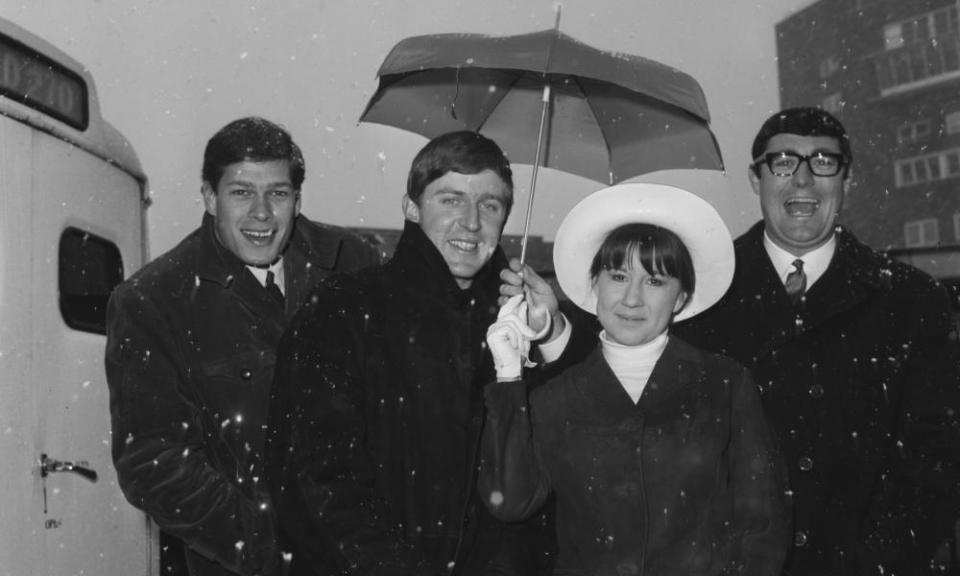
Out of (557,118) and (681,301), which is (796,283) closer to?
(681,301)

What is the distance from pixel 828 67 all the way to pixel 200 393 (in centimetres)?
6802

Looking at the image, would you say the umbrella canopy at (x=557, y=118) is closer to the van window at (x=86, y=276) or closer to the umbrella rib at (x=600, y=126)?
the umbrella rib at (x=600, y=126)

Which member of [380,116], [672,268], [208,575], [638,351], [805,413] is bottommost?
[208,575]

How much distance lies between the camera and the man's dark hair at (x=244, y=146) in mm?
3902

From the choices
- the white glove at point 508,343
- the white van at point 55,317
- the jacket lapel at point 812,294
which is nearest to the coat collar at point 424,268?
the white glove at point 508,343

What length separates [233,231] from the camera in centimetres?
389

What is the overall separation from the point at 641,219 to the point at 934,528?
137 centimetres

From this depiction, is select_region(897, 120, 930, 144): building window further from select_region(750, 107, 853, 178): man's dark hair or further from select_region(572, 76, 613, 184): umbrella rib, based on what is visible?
select_region(750, 107, 853, 178): man's dark hair

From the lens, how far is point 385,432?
10.1ft

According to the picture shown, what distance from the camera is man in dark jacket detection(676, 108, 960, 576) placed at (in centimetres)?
354

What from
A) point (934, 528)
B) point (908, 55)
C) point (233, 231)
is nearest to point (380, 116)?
point (233, 231)

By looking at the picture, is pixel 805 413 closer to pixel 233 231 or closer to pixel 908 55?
pixel 233 231

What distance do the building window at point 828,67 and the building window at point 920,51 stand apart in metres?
4.25

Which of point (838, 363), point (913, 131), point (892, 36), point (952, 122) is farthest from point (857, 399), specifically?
point (952, 122)
